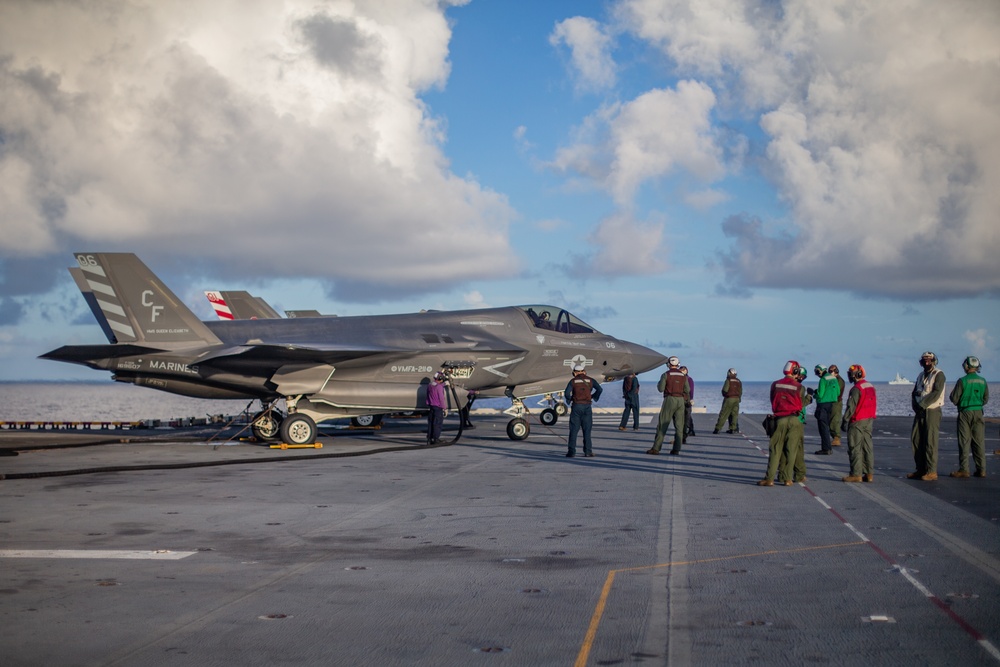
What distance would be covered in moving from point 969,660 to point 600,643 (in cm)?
202

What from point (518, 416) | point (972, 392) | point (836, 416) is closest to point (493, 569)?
point (972, 392)

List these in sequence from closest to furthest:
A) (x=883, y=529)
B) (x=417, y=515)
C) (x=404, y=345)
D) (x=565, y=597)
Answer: (x=565, y=597), (x=883, y=529), (x=417, y=515), (x=404, y=345)

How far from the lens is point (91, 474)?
47.6ft

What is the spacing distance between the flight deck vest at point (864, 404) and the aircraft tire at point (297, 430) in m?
12.3

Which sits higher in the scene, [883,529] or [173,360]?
[173,360]

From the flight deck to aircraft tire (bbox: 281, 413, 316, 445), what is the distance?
5978mm

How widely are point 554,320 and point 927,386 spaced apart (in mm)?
12156

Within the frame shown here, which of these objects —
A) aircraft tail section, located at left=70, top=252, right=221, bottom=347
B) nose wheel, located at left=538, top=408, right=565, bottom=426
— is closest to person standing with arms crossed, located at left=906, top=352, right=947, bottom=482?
nose wheel, located at left=538, top=408, right=565, bottom=426

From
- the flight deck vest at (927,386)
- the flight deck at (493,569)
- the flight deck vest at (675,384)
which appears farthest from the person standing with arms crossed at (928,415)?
the flight deck vest at (675,384)

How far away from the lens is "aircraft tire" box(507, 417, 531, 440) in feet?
75.5

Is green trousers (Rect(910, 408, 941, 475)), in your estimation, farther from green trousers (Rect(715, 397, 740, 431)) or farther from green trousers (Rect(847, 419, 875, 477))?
green trousers (Rect(715, 397, 740, 431))

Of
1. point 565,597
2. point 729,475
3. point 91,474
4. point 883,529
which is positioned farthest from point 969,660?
point 91,474

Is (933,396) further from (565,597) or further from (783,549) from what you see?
(565,597)

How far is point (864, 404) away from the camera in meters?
13.9
